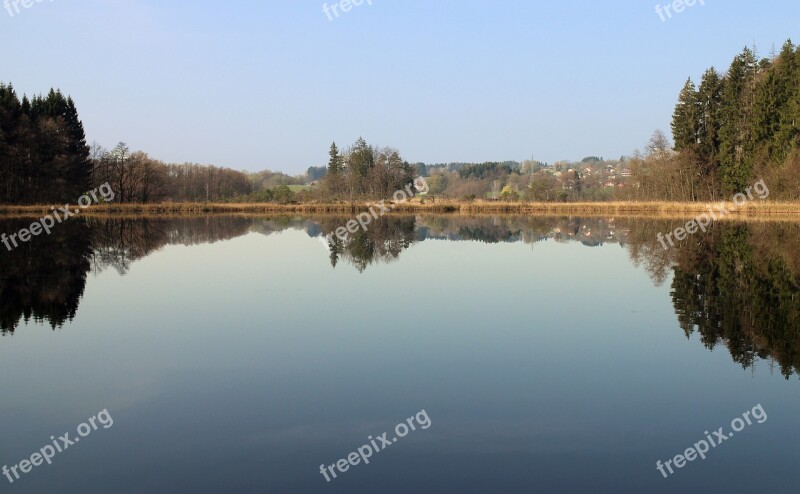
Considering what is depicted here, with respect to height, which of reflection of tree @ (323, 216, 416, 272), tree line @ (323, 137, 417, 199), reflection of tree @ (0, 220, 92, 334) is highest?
tree line @ (323, 137, 417, 199)

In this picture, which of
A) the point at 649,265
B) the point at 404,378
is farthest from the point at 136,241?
the point at 404,378

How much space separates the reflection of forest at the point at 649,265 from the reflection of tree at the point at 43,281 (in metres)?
0.02

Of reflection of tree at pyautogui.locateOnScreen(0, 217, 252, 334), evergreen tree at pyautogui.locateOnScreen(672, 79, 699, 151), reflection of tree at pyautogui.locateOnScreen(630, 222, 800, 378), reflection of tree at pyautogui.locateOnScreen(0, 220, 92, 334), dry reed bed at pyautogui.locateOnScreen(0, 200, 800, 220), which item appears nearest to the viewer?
reflection of tree at pyautogui.locateOnScreen(630, 222, 800, 378)

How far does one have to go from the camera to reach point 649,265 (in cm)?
1938

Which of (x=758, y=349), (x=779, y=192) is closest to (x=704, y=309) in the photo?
(x=758, y=349)

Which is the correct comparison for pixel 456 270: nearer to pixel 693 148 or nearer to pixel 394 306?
pixel 394 306

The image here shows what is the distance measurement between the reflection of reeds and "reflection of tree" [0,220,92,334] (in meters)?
28.3

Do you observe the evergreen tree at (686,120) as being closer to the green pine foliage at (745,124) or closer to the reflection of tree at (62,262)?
the green pine foliage at (745,124)

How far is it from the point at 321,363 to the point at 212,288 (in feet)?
24.6

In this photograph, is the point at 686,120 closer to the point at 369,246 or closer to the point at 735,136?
the point at 735,136

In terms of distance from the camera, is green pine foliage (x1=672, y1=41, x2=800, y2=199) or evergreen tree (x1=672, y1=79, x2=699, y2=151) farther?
evergreen tree (x1=672, y1=79, x2=699, y2=151)

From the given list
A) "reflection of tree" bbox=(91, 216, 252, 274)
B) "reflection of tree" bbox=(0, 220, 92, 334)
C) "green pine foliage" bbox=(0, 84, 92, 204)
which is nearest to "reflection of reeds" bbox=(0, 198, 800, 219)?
"green pine foliage" bbox=(0, 84, 92, 204)

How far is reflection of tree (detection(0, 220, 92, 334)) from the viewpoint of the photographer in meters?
11.7

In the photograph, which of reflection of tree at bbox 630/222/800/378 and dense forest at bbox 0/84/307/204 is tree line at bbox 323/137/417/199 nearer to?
dense forest at bbox 0/84/307/204
